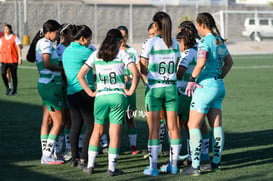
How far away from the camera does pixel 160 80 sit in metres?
8.78

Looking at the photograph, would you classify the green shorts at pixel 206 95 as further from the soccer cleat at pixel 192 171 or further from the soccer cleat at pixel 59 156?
the soccer cleat at pixel 59 156

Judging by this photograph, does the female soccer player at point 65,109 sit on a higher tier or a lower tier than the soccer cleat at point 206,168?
higher

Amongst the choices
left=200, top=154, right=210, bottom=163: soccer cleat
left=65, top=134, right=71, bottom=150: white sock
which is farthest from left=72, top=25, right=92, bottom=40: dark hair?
left=200, top=154, right=210, bottom=163: soccer cleat

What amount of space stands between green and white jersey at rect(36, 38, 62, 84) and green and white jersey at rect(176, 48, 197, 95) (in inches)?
70.2

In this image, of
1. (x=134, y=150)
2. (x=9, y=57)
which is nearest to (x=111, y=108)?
(x=134, y=150)

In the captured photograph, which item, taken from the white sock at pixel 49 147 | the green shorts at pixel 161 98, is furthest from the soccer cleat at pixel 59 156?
the green shorts at pixel 161 98

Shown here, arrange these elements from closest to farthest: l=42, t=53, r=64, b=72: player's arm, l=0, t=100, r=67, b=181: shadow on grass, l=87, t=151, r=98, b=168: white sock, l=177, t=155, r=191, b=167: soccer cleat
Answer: l=87, t=151, r=98, b=168: white sock → l=0, t=100, r=67, b=181: shadow on grass → l=42, t=53, r=64, b=72: player's arm → l=177, t=155, r=191, b=167: soccer cleat

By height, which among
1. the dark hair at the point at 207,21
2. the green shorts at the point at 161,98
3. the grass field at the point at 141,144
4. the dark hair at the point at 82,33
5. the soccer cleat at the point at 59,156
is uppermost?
the dark hair at the point at 207,21

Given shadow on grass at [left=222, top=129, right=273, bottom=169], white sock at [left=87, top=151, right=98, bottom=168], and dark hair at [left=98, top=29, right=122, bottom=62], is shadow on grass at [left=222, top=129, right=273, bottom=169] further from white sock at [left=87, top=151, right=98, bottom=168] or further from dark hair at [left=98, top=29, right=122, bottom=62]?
dark hair at [left=98, top=29, right=122, bottom=62]

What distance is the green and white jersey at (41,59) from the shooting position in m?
9.48

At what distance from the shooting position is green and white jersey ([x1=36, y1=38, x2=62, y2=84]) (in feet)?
31.1

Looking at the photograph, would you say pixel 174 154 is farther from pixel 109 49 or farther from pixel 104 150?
pixel 104 150

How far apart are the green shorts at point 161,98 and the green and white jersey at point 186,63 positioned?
424mm

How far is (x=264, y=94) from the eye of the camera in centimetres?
1895
